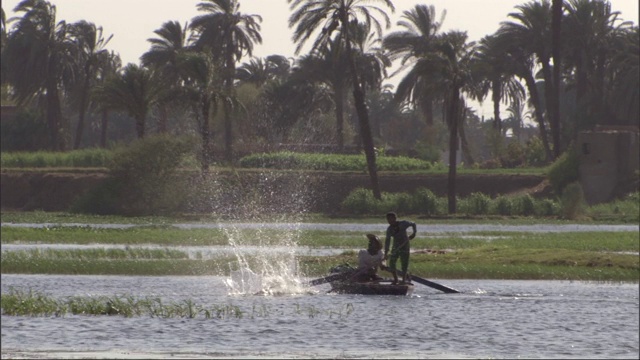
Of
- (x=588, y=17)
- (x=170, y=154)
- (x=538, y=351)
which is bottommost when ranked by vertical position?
(x=538, y=351)

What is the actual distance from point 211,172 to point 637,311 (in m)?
48.3

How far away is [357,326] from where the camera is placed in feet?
83.0

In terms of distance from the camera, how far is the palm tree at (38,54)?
88.8m

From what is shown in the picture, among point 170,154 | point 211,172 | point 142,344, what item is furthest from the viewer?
point 211,172

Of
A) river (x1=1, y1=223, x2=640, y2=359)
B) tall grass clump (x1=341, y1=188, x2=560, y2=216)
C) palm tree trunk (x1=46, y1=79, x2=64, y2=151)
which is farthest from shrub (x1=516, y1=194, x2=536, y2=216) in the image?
river (x1=1, y1=223, x2=640, y2=359)

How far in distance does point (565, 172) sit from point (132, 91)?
2536cm

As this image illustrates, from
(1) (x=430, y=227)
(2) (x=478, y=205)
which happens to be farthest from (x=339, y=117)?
(1) (x=430, y=227)

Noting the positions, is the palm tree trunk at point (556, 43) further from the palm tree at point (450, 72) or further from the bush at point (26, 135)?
the bush at point (26, 135)

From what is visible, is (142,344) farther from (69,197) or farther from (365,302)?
(69,197)

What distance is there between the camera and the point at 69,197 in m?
77.7

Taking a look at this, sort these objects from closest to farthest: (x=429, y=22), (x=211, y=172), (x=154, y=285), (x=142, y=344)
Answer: (x=142, y=344)
(x=154, y=285)
(x=211, y=172)
(x=429, y=22)

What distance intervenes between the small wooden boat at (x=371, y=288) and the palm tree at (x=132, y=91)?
46.0 meters

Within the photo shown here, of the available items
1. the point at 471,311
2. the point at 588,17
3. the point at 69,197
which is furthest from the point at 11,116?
the point at 471,311

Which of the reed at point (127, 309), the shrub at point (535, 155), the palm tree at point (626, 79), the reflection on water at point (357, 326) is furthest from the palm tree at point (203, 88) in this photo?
the reed at point (127, 309)
